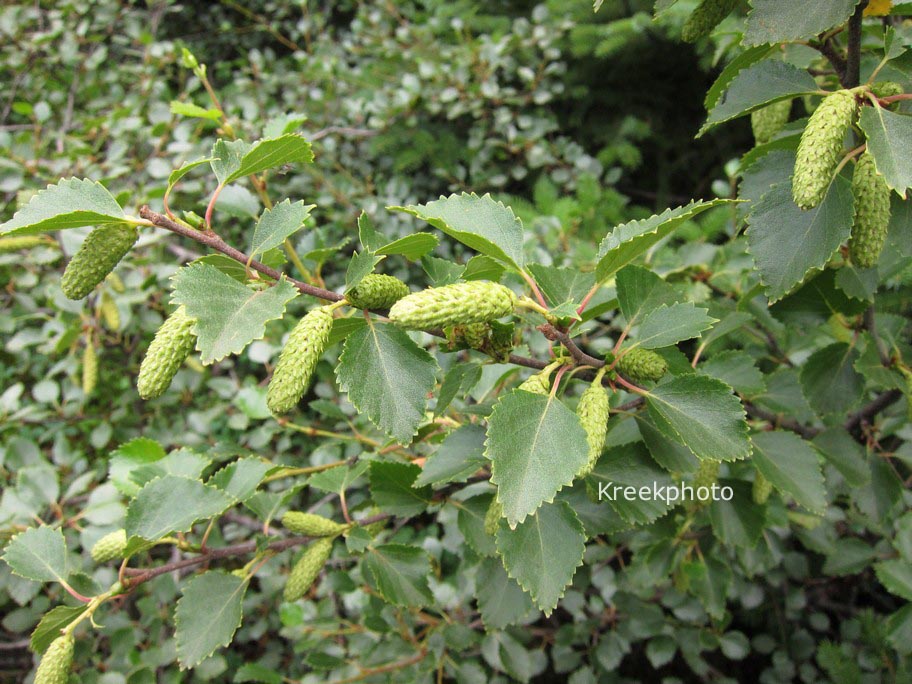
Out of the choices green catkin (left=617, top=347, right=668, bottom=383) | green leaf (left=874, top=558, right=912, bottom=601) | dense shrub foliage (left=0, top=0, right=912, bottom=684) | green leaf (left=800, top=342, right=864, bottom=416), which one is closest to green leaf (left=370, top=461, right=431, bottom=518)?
dense shrub foliage (left=0, top=0, right=912, bottom=684)

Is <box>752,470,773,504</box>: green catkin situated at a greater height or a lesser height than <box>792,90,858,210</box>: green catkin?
lesser

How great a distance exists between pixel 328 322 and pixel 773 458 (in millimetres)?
723

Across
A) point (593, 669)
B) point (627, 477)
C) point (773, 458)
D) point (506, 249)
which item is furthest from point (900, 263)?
point (593, 669)

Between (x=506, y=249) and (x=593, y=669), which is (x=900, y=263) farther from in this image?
(x=593, y=669)

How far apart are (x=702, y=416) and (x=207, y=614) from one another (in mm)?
750

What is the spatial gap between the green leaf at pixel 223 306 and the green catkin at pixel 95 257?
11 cm

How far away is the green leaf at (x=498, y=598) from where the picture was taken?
0.92m

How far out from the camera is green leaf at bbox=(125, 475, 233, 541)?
32.3 inches

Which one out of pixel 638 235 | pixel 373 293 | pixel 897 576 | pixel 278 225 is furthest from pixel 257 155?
pixel 897 576

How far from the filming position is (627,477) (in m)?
0.83

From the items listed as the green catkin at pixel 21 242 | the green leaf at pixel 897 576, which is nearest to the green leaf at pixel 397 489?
the green leaf at pixel 897 576

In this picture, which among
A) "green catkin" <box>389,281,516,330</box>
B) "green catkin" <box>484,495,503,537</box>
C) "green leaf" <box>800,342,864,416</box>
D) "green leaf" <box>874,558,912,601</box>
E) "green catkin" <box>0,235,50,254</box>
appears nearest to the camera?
"green catkin" <box>389,281,516,330</box>

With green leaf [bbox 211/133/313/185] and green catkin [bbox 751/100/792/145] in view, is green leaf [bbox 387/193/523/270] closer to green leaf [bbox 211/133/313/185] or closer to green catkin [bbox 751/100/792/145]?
green leaf [bbox 211/133/313/185]

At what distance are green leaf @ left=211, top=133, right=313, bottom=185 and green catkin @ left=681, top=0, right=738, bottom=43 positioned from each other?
0.53m
